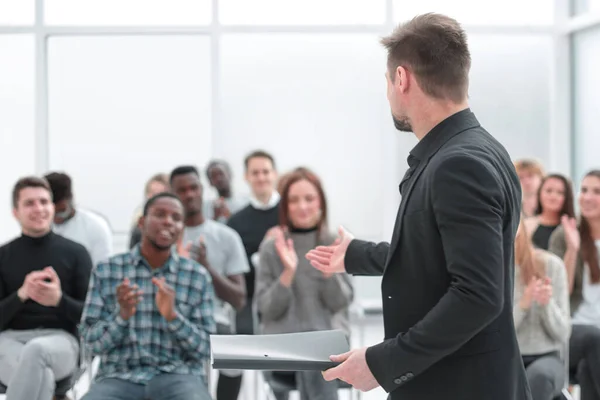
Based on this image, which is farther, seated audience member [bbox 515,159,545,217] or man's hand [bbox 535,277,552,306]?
seated audience member [bbox 515,159,545,217]

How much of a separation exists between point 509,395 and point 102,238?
3.46 metres

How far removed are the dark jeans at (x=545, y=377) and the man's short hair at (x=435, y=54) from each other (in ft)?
7.58

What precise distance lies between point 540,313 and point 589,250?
877 millimetres

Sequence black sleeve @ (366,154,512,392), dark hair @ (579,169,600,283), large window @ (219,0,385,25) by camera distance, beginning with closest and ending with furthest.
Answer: black sleeve @ (366,154,512,392), dark hair @ (579,169,600,283), large window @ (219,0,385,25)

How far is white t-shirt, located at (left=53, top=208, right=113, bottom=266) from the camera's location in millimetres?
4805

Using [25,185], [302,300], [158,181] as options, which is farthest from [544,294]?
[158,181]

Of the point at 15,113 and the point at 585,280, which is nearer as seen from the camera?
the point at 585,280

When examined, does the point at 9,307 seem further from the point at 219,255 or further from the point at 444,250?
the point at 444,250

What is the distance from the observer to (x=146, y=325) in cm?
363

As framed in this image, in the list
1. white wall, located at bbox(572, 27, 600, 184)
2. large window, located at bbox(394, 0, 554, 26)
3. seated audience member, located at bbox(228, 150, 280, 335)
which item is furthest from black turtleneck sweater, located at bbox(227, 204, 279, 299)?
white wall, located at bbox(572, 27, 600, 184)

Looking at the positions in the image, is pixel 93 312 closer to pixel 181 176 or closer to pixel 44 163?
pixel 181 176

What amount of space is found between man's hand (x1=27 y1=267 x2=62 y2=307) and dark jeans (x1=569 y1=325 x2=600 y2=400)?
2477 mm

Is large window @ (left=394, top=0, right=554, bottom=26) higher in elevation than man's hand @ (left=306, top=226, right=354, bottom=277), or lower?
higher

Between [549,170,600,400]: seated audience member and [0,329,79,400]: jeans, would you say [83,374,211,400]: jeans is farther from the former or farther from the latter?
[549,170,600,400]: seated audience member
